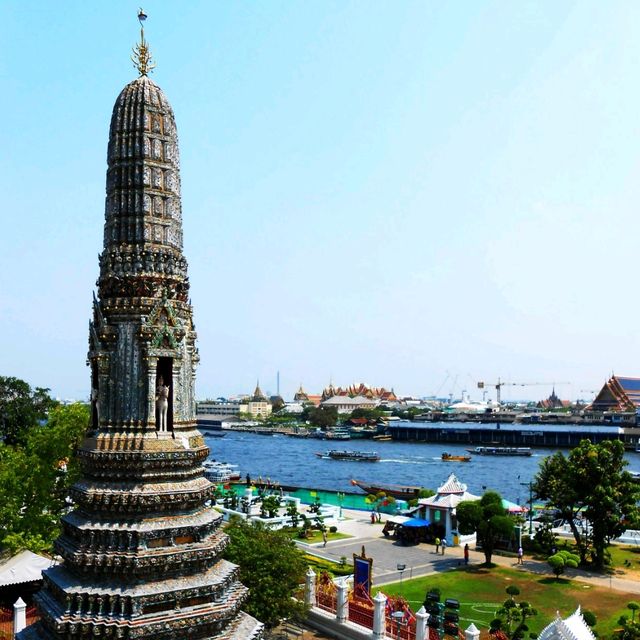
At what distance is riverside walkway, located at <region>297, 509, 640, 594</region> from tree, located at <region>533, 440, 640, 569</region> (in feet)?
7.16

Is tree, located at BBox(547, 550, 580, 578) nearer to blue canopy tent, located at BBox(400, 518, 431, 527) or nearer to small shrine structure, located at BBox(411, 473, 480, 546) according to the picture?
small shrine structure, located at BBox(411, 473, 480, 546)

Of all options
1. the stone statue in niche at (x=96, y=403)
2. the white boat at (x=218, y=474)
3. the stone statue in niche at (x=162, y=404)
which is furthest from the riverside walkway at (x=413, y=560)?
the white boat at (x=218, y=474)

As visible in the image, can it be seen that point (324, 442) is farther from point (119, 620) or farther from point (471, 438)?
point (119, 620)

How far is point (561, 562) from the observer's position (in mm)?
33875

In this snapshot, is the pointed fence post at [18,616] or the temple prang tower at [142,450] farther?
the pointed fence post at [18,616]

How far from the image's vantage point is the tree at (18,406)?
2253 inches

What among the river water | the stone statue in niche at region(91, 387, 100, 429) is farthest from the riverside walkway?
the river water

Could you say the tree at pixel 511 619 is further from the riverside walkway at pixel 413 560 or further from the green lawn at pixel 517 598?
the riverside walkway at pixel 413 560

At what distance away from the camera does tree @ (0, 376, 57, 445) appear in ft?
188

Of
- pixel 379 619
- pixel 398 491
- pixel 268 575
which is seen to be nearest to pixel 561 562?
pixel 379 619

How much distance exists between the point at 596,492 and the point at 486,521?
5.89 meters

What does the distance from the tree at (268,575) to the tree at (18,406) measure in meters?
35.3

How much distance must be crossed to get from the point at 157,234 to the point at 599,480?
3046 centimetres

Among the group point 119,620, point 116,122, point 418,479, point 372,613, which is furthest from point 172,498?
point 418,479
